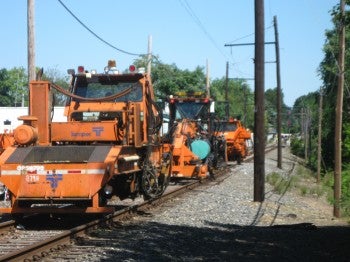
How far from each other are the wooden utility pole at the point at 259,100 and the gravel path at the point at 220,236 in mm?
783

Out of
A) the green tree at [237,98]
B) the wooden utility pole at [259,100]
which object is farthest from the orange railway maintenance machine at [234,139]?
the green tree at [237,98]

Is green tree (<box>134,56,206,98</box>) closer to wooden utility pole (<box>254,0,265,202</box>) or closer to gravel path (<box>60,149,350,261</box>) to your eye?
wooden utility pole (<box>254,0,265,202</box>)

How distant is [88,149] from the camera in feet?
39.7

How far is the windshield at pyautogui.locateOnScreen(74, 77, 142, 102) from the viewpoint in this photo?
47.7 ft

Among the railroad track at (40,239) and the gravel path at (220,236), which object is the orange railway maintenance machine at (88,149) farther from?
the gravel path at (220,236)

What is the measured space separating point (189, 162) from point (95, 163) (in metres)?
11.8

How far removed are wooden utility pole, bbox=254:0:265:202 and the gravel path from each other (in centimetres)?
78

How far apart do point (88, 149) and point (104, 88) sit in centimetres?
309

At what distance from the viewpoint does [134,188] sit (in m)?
13.9

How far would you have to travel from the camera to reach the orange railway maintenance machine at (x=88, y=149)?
38.3 feet

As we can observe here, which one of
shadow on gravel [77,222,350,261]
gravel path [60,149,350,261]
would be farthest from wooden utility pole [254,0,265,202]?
shadow on gravel [77,222,350,261]

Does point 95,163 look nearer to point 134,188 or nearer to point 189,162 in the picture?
point 134,188

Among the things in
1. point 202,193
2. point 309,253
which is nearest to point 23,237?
point 309,253

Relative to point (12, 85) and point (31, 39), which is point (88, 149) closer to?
point (31, 39)
